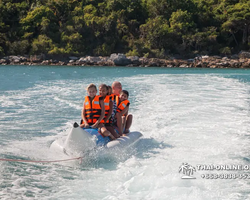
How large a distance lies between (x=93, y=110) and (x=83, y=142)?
0.70 meters

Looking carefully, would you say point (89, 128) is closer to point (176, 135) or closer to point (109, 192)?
point (109, 192)

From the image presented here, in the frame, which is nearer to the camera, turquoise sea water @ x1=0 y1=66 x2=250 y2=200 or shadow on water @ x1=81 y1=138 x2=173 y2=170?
turquoise sea water @ x1=0 y1=66 x2=250 y2=200

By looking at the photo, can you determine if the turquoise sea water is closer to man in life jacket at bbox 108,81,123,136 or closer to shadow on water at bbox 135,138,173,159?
shadow on water at bbox 135,138,173,159

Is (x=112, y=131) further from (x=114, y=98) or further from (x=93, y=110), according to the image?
(x=114, y=98)

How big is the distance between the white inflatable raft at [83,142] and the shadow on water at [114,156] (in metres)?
0.09

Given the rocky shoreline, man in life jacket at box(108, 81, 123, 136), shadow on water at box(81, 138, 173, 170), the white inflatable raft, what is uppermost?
the rocky shoreline

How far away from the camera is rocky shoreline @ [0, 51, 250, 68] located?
41375mm

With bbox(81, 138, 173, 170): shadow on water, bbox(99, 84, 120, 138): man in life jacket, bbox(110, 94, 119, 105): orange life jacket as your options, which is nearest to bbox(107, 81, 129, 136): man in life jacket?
bbox(110, 94, 119, 105): orange life jacket

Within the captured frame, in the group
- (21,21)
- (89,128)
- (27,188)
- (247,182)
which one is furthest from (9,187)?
(21,21)

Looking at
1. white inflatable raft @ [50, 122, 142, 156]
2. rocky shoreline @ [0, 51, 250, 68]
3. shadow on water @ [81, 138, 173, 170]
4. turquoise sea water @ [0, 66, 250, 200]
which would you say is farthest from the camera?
rocky shoreline @ [0, 51, 250, 68]

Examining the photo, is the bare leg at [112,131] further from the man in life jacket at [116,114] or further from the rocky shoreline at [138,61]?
the rocky shoreline at [138,61]

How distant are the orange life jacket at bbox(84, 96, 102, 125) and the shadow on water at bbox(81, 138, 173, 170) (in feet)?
1.93

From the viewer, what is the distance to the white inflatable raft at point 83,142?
4332mm

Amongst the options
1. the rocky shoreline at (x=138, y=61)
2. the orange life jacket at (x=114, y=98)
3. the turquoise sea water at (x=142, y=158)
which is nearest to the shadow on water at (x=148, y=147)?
the turquoise sea water at (x=142, y=158)
